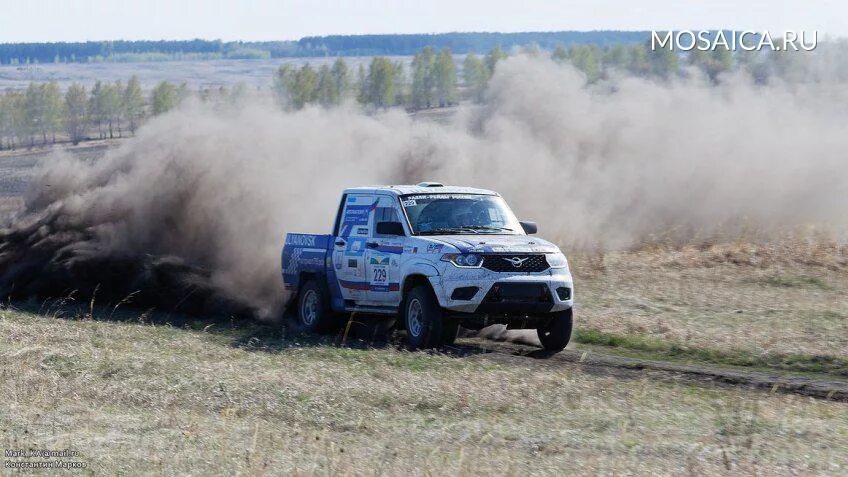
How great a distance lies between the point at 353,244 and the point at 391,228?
1.05m

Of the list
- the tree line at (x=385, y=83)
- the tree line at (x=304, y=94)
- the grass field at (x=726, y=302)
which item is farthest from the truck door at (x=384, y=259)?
the tree line at (x=304, y=94)

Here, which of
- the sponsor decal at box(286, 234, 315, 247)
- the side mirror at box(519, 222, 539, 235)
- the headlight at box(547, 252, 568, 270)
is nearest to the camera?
the headlight at box(547, 252, 568, 270)

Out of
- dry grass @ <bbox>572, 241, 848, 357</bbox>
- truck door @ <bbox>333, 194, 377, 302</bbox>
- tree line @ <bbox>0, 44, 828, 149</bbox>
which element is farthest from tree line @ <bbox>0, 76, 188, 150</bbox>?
truck door @ <bbox>333, 194, 377, 302</bbox>

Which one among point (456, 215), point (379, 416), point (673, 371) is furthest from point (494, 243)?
point (379, 416)

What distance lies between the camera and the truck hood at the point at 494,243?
1467 centimetres

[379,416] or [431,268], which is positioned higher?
[431,268]

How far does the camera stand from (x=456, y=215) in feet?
52.5

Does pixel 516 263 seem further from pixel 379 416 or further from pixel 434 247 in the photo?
pixel 379 416

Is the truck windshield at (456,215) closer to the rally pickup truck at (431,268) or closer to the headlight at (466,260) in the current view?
the rally pickup truck at (431,268)

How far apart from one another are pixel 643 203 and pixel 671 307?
1327 cm

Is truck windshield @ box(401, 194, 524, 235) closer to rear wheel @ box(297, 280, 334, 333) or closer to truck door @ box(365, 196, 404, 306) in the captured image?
truck door @ box(365, 196, 404, 306)

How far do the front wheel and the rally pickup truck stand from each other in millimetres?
13

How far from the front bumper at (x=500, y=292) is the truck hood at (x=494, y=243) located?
0.92 feet

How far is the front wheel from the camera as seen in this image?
49.9 ft
